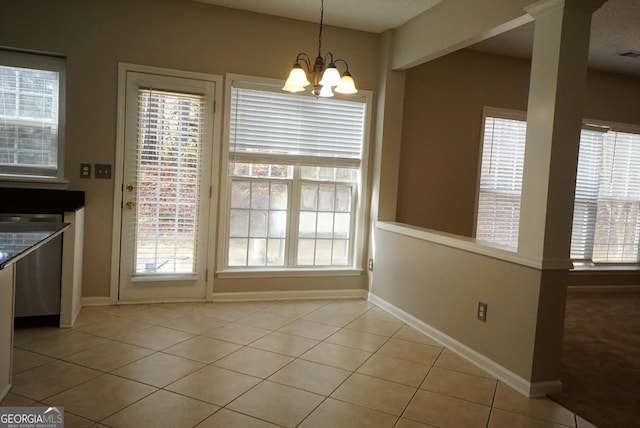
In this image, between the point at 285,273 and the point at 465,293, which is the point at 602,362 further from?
the point at 285,273

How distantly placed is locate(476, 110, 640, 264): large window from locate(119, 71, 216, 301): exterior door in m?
3.05

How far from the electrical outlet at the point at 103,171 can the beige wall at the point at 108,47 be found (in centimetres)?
5

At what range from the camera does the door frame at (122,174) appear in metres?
3.95

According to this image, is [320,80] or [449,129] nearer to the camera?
[320,80]

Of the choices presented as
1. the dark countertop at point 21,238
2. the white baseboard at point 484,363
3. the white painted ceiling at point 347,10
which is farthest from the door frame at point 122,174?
the white baseboard at point 484,363

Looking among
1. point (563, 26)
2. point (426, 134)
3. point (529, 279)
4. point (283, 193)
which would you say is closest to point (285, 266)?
point (283, 193)

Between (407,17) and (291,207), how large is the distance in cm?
204

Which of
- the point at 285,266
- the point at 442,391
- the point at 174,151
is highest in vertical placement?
the point at 174,151

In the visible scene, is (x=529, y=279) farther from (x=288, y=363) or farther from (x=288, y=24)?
(x=288, y=24)

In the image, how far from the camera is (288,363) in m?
3.04

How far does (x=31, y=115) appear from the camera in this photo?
3807 millimetres

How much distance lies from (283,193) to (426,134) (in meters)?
1.66

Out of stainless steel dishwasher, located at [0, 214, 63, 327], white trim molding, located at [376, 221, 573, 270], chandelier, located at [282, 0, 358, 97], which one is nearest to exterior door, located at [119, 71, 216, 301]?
stainless steel dishwasher, located at [0, 214, 63, 327]

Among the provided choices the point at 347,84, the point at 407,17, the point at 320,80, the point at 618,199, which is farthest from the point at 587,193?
the point at 320,80
